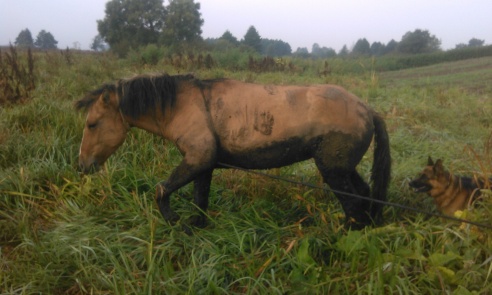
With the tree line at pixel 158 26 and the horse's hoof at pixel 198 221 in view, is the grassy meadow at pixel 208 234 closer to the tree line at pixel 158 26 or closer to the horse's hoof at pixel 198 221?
the horse's hoof at pixel 198 221

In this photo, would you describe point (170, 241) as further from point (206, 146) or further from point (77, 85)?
point (77, 85)

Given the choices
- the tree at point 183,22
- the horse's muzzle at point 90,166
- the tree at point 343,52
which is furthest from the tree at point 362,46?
the horse's muzzle at point 90,166

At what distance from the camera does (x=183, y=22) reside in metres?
28.3

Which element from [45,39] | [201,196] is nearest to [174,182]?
[201,196]

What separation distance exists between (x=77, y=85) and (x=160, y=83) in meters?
5.61

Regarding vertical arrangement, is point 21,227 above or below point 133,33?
below

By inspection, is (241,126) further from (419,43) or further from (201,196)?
(419,43)

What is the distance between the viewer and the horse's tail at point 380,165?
2936 millimetres

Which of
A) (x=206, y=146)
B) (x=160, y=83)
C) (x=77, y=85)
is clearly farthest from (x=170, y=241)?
Result: (x=77, y=85)

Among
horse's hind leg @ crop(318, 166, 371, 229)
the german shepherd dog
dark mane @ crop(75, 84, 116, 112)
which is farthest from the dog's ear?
dark mane @ crop(75, 84, 116, 112)

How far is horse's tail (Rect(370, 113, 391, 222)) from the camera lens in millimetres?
2936

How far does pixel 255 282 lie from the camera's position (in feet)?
7.64

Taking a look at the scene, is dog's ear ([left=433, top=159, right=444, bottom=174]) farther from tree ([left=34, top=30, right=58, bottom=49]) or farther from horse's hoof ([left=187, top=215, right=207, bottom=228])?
tree ([left=34, top=30, right=58, bottom=49])

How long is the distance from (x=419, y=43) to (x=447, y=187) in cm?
4069
